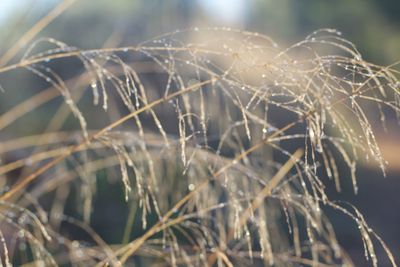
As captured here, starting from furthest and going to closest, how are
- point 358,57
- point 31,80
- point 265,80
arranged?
point 31,80 → point 265,80 → point 358,57

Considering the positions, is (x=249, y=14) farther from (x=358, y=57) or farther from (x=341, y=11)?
(x=358, y=57)

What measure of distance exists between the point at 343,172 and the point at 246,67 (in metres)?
6.51

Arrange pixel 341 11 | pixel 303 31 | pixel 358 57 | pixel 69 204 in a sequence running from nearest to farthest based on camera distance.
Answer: pixel 358 57
pixel 69 204
pixel 341 11
pixel 303 31

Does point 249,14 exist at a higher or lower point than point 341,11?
higher

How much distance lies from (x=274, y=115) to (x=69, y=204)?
12.4 feet

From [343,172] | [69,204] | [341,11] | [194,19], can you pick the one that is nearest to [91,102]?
[69,204]

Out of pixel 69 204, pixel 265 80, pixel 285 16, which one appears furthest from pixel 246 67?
pixel 285 16

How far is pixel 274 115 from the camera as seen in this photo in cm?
827

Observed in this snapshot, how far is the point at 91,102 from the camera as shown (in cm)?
559

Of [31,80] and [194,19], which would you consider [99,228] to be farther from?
[194,19]

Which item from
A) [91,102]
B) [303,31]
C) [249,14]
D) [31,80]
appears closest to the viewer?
[91,102]

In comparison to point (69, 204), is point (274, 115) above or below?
above

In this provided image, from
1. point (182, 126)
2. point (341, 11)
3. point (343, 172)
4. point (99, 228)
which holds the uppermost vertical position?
point (341, 11)

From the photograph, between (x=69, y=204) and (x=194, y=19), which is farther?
(x=194, y=19)
